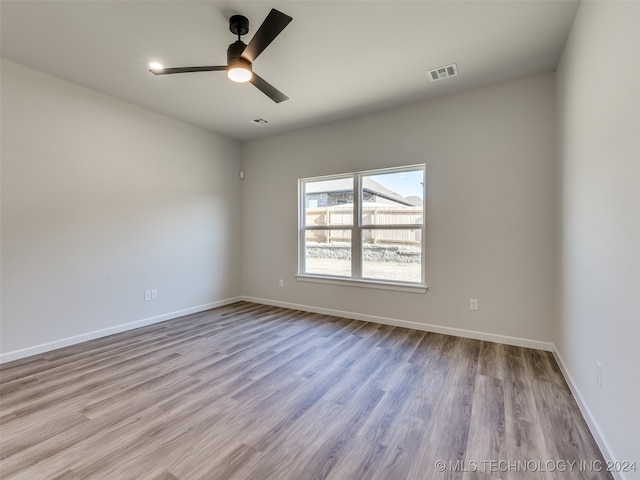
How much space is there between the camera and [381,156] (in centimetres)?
391

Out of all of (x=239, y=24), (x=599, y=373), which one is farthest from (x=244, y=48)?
(x=599, y=373)

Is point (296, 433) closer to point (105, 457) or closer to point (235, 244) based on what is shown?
point (105, 457)

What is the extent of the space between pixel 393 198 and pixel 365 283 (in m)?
1.25

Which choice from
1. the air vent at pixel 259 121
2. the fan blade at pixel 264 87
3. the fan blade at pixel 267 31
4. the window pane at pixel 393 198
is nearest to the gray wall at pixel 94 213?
the air vent at pixel 259 121

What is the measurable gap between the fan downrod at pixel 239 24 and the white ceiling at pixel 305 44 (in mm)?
43

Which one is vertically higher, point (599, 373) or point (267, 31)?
point (267, 31)

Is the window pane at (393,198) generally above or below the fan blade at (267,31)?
below

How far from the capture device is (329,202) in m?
4.52

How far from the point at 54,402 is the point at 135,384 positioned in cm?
50

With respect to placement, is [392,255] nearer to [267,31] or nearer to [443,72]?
[443,72]

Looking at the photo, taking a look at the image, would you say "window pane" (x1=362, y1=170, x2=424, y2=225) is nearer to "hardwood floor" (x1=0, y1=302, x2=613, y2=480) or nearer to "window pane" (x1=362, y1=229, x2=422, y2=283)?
"window pane" (x1=362, y1=229, x2=422, y2=283)

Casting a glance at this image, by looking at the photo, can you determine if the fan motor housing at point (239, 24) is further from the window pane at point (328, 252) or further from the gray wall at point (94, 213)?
the window pane at point (328, 252)

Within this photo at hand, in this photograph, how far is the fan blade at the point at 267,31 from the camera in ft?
5.84

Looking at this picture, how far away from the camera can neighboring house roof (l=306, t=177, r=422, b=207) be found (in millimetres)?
3869
